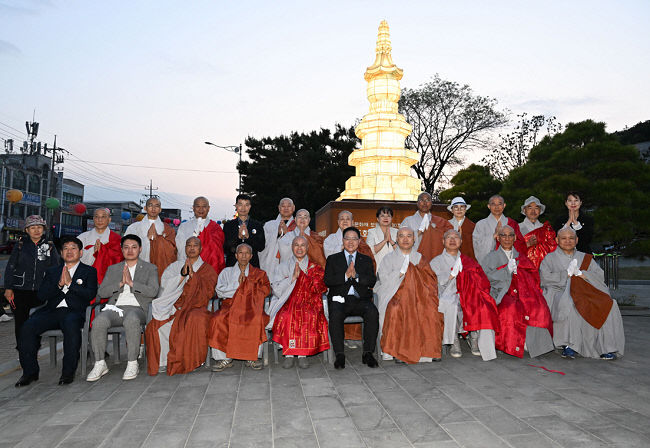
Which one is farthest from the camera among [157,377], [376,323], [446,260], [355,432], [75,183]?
[75,183]

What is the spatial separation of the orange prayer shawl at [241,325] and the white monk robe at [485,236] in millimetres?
3520

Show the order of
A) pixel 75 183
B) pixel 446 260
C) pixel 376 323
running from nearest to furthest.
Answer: pixel 376 323, pixel 446 260, pixel 75 183

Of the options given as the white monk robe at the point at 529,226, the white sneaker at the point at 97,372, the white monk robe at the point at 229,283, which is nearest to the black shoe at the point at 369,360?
the white monk robe at the point at 229,283

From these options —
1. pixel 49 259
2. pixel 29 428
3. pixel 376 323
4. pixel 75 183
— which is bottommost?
pixel 29 428

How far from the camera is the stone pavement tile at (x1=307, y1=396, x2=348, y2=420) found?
363cm

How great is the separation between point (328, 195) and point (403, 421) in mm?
23499

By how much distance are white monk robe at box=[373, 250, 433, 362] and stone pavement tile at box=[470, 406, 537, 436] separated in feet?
6.41

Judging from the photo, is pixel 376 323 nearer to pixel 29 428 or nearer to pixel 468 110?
pixel 29 428

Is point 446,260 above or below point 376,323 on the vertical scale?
above

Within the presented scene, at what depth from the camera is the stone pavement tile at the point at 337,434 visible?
10.1ft

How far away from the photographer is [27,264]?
5285 mm

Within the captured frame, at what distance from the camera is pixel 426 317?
5402mm

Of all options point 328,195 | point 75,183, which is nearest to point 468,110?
point 328,195

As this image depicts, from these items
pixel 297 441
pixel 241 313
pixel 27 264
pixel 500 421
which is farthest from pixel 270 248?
pixel 500 421
